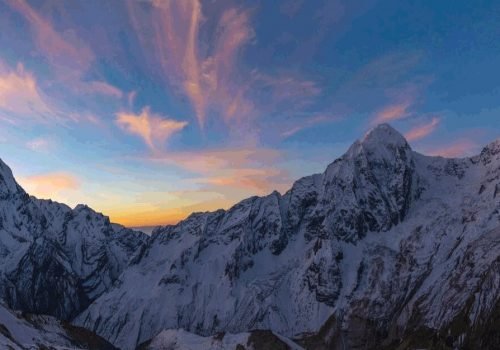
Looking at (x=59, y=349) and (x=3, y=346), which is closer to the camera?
(x=3, y=346)
